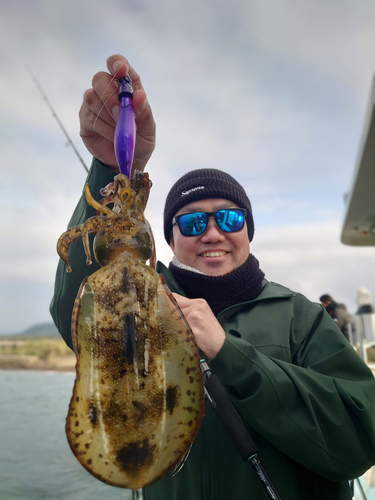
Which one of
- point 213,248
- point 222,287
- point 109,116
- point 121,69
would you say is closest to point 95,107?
point 109,116

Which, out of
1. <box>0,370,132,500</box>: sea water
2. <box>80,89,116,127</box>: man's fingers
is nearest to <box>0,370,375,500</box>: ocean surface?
<box>0,370,132,500</box>: sea water

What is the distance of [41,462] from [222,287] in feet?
67.9

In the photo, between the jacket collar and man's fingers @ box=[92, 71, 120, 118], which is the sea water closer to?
the jacket collar

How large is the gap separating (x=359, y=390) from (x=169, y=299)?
1443mm

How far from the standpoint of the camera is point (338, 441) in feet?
6.38

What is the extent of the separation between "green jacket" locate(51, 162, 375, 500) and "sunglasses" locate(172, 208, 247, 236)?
67 centimetres

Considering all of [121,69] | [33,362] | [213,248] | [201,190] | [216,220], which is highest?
[121,69]

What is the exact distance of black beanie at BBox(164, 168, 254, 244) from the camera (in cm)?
313

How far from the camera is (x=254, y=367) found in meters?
1.82

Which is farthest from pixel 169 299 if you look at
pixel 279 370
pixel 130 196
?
pixel 279 370

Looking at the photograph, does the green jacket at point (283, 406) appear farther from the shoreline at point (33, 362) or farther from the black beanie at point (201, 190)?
the shoreline at point (33, 362)

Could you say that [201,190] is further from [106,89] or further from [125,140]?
[125,140]

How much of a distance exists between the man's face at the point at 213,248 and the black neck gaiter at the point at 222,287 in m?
0.11

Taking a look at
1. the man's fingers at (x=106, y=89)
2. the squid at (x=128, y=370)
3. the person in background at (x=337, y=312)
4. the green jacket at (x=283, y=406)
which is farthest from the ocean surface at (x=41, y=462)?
the man's fingers at (x=106, y=89)
